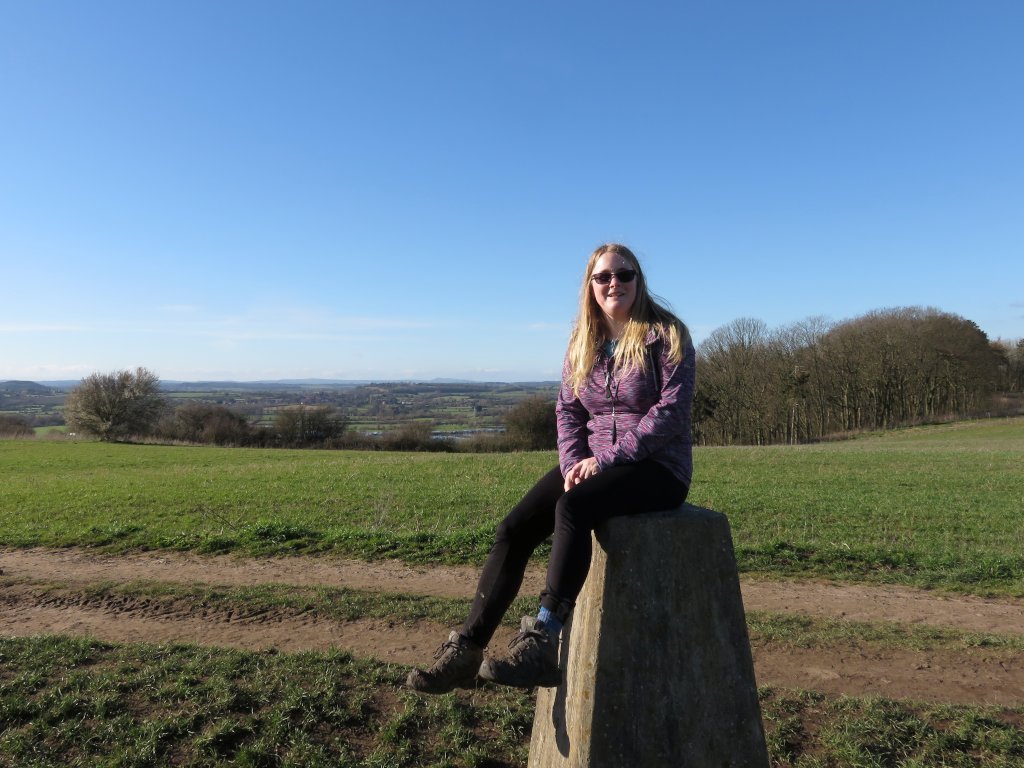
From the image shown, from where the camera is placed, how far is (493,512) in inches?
521

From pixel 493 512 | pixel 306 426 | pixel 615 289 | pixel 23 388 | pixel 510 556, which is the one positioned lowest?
pixel 306 426

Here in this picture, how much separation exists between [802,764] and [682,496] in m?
1.93

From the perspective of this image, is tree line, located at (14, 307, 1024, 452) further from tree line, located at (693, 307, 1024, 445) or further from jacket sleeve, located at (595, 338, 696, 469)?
jacket sleeve, located at (595, 338, 696, 469)

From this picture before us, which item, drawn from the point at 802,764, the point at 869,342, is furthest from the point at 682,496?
the point at 869,342

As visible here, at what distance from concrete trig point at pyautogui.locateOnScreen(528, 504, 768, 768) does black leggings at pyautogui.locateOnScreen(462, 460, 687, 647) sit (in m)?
0.10

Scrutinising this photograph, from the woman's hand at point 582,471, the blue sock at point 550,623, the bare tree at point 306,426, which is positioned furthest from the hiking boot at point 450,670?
the bare tree at point 306,426

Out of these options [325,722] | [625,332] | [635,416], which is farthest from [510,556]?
[325,722]

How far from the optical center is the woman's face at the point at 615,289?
363cm

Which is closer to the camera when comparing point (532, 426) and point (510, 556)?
point (510, 556)

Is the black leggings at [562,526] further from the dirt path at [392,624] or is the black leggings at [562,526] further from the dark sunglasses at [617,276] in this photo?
the dirt path at [392,624]

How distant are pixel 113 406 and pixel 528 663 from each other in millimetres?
68731

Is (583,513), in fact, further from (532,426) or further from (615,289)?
(532,426)

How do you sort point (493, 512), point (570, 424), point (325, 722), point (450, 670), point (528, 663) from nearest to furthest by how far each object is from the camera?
point (528, 663)
point (450, 670)
point (570, 424)
point (325, 722)
point (493, 512)

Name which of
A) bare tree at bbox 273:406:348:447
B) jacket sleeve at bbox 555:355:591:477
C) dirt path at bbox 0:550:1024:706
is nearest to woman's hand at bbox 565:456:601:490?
jacket sleeve at bbox 555:355:591:477
